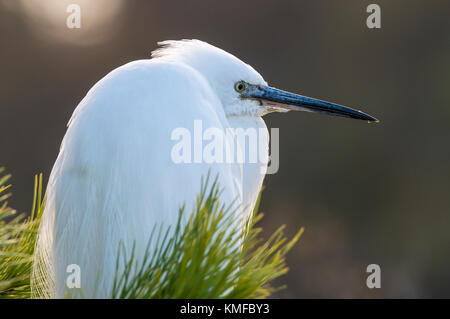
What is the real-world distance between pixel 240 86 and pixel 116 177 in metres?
0.56

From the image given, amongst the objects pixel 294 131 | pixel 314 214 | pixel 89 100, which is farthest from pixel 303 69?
pixel 89 100

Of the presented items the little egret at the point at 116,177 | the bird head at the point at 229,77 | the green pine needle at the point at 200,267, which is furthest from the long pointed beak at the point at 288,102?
the green pine needle at the point at 200,267

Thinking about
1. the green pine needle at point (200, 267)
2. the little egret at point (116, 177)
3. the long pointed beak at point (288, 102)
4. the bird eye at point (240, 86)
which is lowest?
the green pine needle at point (200, 267)

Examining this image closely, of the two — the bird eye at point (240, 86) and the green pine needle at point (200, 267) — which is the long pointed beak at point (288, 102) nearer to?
the bird eye at point (240, 86)

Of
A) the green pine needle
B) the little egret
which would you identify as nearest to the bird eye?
the little egret

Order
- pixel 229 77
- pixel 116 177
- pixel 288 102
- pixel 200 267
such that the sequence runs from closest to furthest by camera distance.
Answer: pixel 200 267 → pixel 116 177 → pixel 229 77 → pixel 288 102

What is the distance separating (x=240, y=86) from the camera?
50.2 inches

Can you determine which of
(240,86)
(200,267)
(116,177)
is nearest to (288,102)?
(240,86)

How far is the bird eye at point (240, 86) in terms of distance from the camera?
4.15ft

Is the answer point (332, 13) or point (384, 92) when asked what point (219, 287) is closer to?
point (384, 92)

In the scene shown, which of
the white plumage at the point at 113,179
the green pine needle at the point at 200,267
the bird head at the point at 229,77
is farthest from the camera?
the bird head at the point at 229,77

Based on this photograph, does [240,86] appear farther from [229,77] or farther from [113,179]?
[113,179]

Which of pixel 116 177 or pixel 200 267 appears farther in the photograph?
pixel 116 177

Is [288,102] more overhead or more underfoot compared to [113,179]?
more overhead
